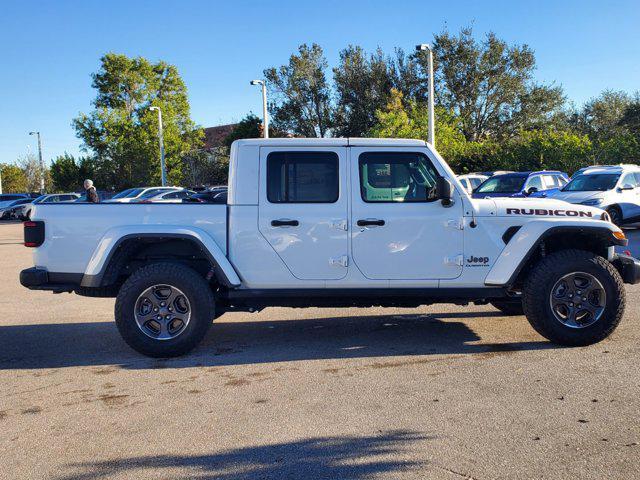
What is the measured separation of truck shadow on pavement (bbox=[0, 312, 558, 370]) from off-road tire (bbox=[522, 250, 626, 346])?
0.25 metres

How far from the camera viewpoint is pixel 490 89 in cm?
4262

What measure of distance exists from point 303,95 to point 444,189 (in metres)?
42.2

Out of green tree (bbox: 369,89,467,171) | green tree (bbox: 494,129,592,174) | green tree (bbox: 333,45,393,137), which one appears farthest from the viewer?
green tree (bbox: 333,45,393,137)

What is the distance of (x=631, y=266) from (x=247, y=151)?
12.7ft

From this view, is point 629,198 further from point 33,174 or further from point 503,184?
point 33,174

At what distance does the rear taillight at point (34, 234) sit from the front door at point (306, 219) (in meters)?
1.99

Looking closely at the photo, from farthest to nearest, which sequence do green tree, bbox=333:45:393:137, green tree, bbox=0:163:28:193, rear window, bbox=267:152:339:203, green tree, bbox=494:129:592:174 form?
1. green tree, bbox=0:163:28:193
2. green tree, bbox=333:45:393:137
3. green tree, bbox=494:129:592:174
4. rear window, bbox=267:152:339:203

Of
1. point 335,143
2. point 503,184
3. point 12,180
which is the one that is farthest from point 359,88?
point 12,180

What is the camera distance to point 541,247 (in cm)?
602

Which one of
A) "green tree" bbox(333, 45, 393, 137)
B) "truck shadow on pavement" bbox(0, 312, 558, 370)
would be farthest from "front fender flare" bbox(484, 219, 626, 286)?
"green tree" bbox(333, 45, 393, 137)

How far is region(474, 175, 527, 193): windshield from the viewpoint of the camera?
17.8 m

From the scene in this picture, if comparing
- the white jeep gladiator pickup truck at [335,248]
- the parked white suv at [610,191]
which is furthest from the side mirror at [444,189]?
the parked white suv at [610,191]

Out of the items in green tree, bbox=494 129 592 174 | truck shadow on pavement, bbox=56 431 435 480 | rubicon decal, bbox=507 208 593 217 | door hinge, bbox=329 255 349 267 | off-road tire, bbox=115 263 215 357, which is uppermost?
green tree, bbox=494 129 592 174

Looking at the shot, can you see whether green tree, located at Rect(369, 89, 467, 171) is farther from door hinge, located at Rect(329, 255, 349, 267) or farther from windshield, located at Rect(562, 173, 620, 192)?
door hinge, located at Rect(329, 255, 349, 267)
